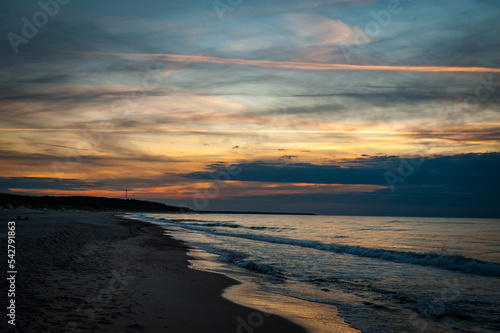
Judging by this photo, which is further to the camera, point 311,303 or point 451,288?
point 451,288

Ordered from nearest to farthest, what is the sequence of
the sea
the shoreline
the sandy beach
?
1. the sandy beach
2. the shoreline
3. the sea

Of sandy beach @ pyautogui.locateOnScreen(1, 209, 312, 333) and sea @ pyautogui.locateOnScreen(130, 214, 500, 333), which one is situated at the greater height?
sandy beach @ pyautogui.locateOnScreen(1, 209, 312, 333)

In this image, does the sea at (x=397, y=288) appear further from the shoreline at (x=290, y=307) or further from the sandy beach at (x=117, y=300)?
the sandy beach at (x=117, y=300)

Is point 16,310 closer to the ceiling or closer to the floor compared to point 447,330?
closer to the ceiling

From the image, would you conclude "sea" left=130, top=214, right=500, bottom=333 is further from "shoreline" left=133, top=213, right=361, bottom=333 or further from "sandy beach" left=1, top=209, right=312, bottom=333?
"sandy beach" left=1, top=209, right=312, bottom=333

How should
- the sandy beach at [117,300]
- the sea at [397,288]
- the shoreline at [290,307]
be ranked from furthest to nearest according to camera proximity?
the sea at [397,288] < the shoreline at [290,307] < the sandy beach at [117,300]

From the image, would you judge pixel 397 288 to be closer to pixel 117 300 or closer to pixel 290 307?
pixel 290 307

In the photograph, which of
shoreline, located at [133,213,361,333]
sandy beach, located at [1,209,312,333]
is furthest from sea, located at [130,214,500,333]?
sandy beach, located at [1,209,312,333]

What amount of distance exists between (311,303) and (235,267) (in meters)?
8.19

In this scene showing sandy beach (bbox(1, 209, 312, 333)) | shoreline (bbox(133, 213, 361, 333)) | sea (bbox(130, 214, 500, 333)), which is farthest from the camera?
sea (bbox(130, 214, 500, 333))

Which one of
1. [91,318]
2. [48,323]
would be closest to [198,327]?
[91,318]

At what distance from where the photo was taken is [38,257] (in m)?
13.1

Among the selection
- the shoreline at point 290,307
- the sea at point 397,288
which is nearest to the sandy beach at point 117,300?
the shoreline at point 290,307

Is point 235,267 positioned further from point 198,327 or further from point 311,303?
point 198,327
